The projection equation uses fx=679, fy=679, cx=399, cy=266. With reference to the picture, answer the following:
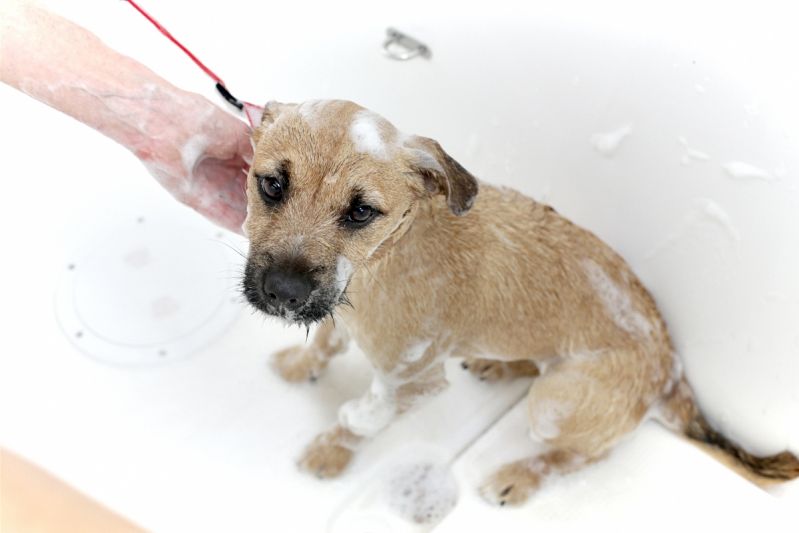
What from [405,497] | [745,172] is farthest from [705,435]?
[405,497]

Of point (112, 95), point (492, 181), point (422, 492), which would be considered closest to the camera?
point (112, 95)

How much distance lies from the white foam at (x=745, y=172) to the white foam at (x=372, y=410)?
116 centimetres

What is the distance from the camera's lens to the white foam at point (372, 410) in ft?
A: 6.66

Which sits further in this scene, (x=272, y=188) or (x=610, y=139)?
(x=610, y=139)

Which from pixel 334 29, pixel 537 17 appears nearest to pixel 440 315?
pixel 537 17

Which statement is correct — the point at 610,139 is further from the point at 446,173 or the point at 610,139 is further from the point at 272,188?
the point at 272,188

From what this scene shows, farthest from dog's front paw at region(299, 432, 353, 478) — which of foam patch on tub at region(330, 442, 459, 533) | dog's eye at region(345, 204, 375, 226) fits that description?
dog's eye at region(345, 204, 375, 226)

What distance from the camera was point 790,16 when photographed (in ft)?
6.26

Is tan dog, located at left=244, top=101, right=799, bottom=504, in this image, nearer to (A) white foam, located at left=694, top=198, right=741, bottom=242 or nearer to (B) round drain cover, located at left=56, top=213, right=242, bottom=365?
(A) white foam, located at left=694, top=198, right=741, bottom=242

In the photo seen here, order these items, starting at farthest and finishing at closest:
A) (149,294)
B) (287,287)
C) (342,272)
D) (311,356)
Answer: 1. (149,294)
2. (311,356)
3. (342,272)
4. (287,287)

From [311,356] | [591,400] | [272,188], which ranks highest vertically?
[272,188]

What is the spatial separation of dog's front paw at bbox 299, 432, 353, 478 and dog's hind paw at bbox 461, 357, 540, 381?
0.55 meters

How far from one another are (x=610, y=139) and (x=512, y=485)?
3.88 ft

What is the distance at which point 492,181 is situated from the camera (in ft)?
8.63
